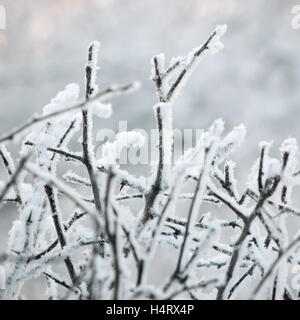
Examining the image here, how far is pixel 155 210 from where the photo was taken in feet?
5.19

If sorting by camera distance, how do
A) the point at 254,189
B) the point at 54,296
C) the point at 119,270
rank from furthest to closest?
the point at 54,296 → the point at 254,189 → the point at 119,270

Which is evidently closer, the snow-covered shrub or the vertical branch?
the snow-covered shrub

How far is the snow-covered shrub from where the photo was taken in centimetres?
116

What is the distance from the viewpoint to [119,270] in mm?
1013

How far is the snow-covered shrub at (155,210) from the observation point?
3.80 feet

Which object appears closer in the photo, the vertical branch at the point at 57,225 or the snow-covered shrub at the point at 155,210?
the snow-covered shrub at the point at 155,210

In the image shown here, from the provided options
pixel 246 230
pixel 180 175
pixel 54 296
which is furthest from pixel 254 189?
pixel 54 296

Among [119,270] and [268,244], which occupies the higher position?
[268,244]
